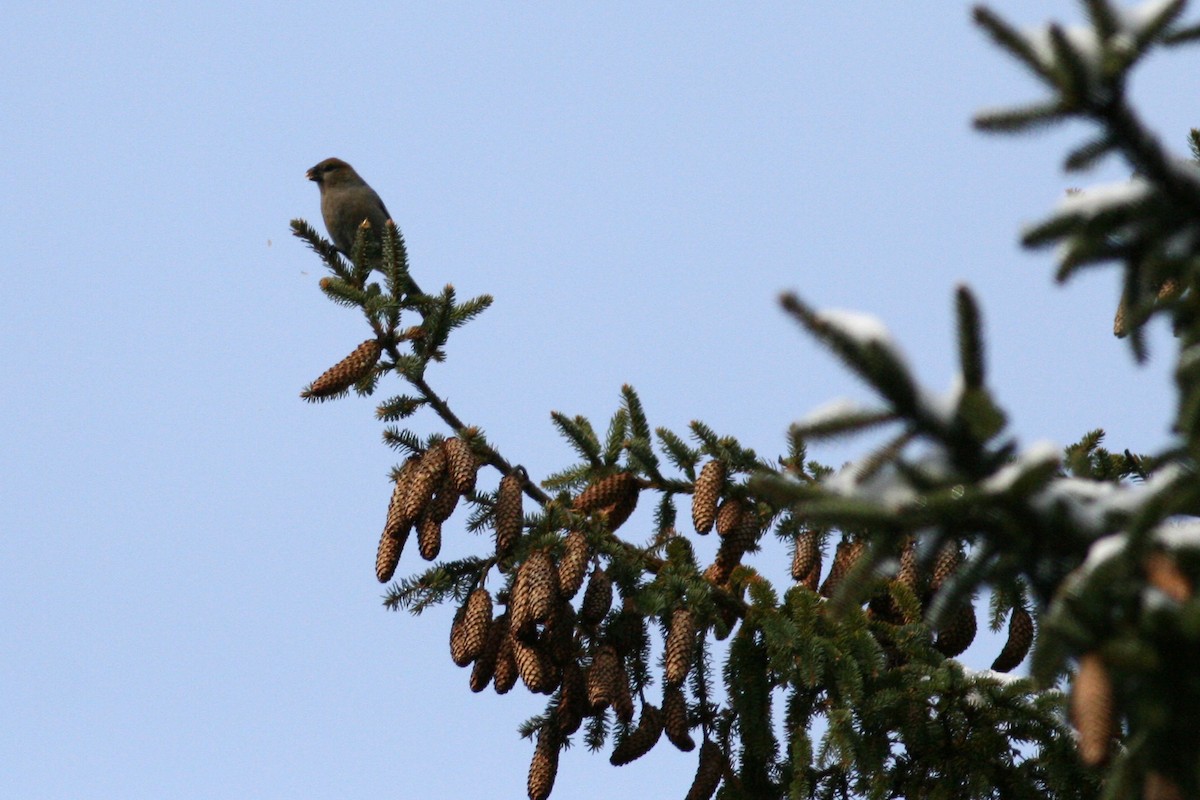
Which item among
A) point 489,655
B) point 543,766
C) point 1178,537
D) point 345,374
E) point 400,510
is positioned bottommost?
point 1178,537

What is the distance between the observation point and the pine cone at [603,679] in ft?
11.4

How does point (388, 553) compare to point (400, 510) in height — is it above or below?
below

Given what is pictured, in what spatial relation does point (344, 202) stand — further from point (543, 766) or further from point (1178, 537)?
point (1178, 537)

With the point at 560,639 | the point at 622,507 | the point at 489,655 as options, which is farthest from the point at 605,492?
the point at 489,655

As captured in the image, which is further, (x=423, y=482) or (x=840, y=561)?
(x=840, y=561)

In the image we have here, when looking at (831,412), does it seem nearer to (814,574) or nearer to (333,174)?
(814,574)

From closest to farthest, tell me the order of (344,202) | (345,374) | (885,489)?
(885,489) → (345,374) → (344,202)

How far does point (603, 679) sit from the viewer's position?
348cm

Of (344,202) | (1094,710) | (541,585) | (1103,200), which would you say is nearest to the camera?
(1094,710)

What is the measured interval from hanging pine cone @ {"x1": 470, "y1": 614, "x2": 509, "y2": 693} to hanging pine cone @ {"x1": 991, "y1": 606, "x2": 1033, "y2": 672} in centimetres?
142

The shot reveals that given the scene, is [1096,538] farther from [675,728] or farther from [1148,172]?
A: [675,728]

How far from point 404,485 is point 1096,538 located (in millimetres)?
2201

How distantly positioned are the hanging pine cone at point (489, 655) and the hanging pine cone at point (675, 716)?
469mm

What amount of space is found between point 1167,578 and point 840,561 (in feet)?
7.39
